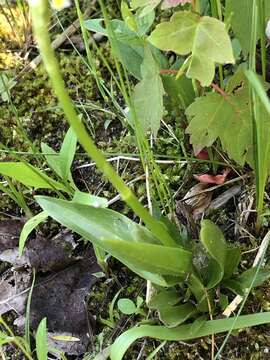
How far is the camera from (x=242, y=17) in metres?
0.90

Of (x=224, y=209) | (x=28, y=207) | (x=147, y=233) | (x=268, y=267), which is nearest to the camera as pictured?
(x=147, y=233)

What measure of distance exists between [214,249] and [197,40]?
12.0 inches

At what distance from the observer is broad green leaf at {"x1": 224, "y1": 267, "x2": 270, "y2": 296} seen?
3.06 ft

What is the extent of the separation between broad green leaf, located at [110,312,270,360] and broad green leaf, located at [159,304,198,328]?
2cm

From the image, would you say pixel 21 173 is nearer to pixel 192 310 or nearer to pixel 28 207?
pixel 28 207

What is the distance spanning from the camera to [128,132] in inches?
49.1

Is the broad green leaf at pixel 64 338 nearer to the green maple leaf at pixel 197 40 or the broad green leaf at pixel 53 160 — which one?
the broad green leaf at pixel 53 160

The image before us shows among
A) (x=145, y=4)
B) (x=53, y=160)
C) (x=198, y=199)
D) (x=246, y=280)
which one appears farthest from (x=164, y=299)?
(x=145, y=4)

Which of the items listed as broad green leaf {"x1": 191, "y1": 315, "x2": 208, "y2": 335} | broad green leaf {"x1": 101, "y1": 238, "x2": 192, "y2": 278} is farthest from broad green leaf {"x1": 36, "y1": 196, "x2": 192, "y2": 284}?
broad green leaf {"x1": 191, "y1": 315, "x2": 208, "y2": 335}

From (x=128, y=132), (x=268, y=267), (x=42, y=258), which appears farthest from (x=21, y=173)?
(x=268, y=267)

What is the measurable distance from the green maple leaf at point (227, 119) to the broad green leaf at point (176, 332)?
25 centimetres

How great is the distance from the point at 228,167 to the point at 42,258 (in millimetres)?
392

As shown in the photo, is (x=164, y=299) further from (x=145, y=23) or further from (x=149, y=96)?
(x=145, y=23)

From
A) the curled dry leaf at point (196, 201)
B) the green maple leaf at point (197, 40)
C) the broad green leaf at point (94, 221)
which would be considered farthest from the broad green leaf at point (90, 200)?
the green maple leaf at point (197, 40)
